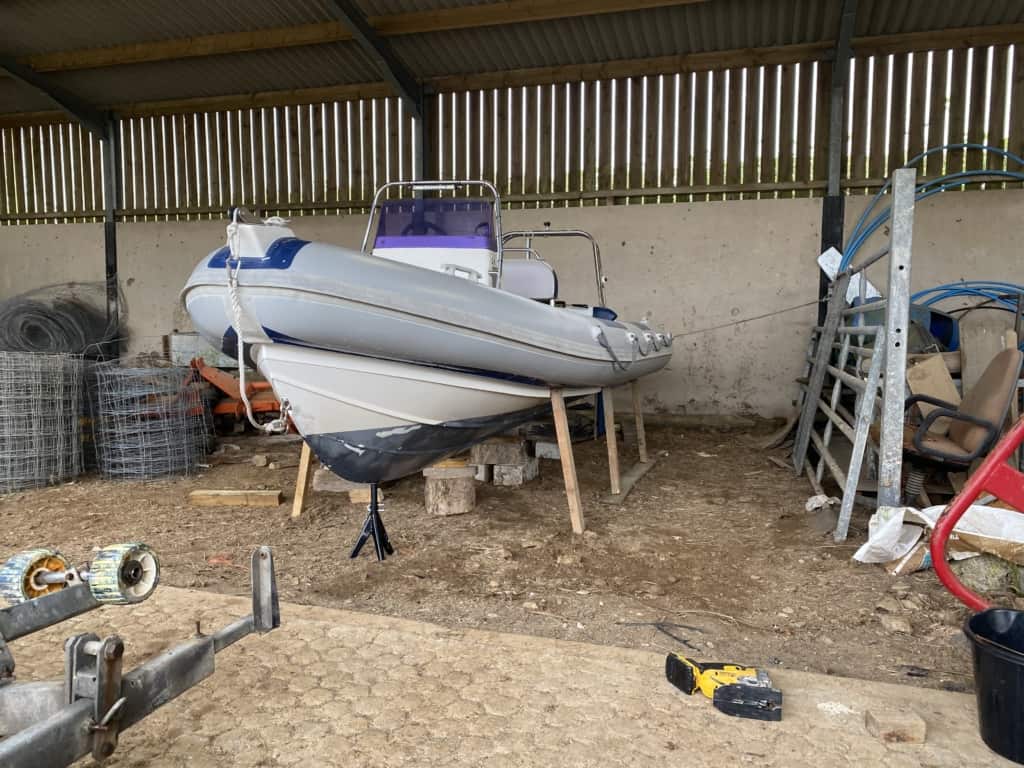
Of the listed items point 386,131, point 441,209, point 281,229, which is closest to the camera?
point 281,229

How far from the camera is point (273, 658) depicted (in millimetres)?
1718

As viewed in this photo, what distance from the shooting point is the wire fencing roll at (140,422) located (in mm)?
4129

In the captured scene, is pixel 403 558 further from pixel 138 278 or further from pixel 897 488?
pixel 138 278

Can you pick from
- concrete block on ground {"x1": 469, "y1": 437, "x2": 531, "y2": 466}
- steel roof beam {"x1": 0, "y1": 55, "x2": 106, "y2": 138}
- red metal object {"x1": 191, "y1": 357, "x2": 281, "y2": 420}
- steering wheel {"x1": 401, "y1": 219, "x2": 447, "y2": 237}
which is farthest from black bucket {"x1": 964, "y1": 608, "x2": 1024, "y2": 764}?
steel roof beam {"x1": 0, "y1": 55, "x2": 106, "y2": 138}

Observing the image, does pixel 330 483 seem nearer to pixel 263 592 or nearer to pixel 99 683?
pixel 263 592

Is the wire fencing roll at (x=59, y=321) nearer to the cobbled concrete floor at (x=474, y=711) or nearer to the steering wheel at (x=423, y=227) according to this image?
the steering wheel at (x=423, y=227)

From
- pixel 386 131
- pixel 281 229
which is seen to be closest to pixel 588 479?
pixel 281 229

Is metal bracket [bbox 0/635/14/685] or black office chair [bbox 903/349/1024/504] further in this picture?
black office chair [bbox 903/349/1024/504]

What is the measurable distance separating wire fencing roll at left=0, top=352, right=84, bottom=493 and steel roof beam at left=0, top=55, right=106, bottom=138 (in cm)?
469

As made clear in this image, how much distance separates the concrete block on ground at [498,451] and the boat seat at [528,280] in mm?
958

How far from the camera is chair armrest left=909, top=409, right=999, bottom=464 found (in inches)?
88.0

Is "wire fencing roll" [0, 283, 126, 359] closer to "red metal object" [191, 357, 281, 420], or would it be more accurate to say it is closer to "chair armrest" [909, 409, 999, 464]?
"red metal object" [191, 357, 281, 420]

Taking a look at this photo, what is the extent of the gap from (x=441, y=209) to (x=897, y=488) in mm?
2429

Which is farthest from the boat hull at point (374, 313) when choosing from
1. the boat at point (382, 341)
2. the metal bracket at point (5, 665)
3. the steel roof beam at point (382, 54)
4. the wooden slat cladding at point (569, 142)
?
the wooden slat cladding at point (569, 142)
